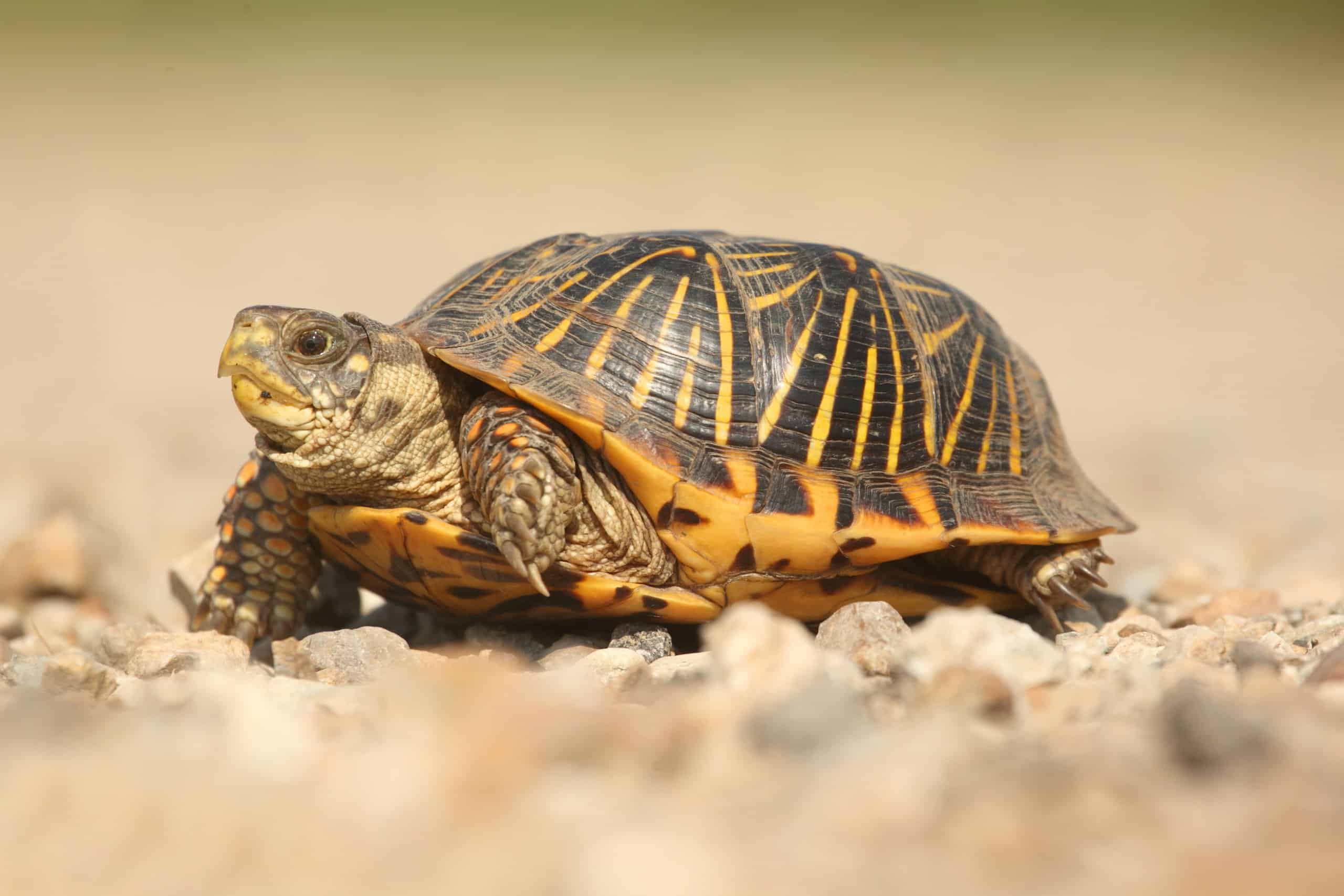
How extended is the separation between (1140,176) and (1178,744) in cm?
1705

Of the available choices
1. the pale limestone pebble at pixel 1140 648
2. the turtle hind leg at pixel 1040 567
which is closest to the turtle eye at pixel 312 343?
the turtle hind leg at pixel 1040 567

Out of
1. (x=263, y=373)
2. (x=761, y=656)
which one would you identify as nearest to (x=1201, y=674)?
(x=761, y=656)

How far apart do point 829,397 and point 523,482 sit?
950 mm

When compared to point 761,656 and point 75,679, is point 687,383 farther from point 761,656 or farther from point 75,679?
point 75,679

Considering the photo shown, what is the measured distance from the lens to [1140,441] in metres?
7.93

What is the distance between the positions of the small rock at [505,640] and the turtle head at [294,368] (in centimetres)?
76

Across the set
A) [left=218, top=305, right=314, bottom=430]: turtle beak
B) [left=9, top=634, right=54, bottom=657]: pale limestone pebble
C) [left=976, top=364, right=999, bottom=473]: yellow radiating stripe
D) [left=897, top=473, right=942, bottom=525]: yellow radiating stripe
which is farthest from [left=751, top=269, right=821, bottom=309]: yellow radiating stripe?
[left=9, top=634, right=54, bottom=657]: pale limestone pebble

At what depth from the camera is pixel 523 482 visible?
2725mm

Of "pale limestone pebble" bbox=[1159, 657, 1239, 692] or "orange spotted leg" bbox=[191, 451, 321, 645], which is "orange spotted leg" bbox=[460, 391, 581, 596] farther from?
"pale limestone pebble" bbox=[1159, 657, 1239, 692]

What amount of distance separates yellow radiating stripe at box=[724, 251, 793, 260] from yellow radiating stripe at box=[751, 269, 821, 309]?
12 centimetres

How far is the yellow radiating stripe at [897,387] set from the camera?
125 inches

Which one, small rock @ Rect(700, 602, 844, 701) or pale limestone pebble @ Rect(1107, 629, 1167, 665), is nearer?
small rock @ Rect(700, 602, 844, 701)

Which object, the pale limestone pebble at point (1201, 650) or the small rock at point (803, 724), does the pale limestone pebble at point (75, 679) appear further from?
the pale limestone pebble at point (1201, 650)

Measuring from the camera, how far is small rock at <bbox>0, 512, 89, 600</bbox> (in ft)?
12.6
